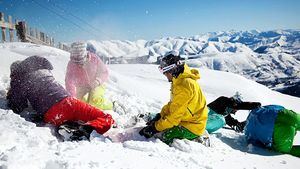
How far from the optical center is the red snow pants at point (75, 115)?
4309 mm

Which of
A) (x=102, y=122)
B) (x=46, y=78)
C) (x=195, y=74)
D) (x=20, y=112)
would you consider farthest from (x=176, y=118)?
Result: (x=20, y=112)

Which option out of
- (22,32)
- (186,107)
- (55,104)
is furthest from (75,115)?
(22,32)

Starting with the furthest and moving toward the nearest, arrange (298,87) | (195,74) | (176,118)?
(298,87), (195,74), (176,118)

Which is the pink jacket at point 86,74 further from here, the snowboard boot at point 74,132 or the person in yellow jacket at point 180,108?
the person in yellow jacket at point 180,108

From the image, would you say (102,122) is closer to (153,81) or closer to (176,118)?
(176,118)

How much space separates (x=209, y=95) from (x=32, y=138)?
8.24 meters

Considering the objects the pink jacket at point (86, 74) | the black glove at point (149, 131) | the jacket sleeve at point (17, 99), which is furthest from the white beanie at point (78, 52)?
the black glove at point (149, 131)

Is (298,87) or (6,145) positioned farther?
(298,87)

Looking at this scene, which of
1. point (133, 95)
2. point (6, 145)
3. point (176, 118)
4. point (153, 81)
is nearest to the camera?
point (6, 145)

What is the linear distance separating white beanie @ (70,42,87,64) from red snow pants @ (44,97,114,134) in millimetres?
2282

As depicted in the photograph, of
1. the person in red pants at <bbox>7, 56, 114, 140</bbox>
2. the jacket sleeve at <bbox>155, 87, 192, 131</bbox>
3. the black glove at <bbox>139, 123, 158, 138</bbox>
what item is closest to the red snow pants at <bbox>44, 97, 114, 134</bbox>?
the person in red pants at <bbox>7, 56, 114, 140</bbox>

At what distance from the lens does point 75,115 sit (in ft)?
14.5

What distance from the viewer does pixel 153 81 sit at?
1155 cm

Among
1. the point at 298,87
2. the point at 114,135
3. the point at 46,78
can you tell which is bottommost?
the point at 298,87
